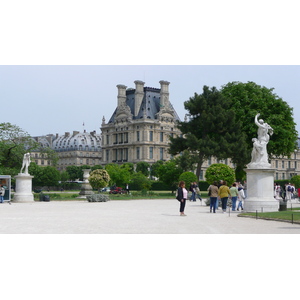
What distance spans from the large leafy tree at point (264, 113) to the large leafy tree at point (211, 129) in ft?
3.07

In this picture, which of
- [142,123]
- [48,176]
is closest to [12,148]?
[48,176]

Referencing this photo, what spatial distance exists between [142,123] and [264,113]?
70.2m

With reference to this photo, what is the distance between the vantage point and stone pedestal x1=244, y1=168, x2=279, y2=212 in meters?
21.3

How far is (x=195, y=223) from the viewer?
16.5m

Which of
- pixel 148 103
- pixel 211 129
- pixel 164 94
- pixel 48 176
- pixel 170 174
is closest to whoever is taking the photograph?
pixel 211 129

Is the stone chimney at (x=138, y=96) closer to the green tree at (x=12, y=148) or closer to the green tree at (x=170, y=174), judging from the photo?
the green tree at (x=170, y=174)

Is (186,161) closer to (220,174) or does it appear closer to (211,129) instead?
(211,129)

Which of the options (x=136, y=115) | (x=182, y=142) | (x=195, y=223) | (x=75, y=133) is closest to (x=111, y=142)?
(x=136, y=115)

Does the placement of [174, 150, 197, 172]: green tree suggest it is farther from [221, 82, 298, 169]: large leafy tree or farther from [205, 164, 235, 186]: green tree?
[205, 164, 235, 186]: green tree

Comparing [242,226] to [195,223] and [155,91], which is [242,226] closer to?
[195,223]

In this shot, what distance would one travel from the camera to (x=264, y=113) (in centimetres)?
4753

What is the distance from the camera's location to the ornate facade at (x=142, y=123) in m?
117

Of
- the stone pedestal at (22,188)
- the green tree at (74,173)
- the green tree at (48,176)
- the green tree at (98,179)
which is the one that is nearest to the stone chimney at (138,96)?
the green tree at (74,173)

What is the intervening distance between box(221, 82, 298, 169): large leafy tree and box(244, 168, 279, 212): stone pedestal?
25.5 metres
